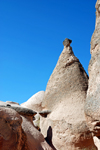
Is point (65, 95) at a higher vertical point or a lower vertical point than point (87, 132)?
higher

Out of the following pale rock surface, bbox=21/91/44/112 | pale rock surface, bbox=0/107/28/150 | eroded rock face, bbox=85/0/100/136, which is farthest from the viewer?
pale rock surface, bbox=21/91/44/112

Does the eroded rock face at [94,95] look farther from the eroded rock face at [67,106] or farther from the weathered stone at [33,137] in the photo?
the eroded rock face at [67,106]

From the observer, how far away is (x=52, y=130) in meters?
6.11

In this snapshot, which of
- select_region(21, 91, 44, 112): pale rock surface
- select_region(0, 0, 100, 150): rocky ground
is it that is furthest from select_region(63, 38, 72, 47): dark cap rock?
select_region(21, 91, 44, 112): pale rock surface

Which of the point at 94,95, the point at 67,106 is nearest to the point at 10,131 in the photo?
the point at 94,95

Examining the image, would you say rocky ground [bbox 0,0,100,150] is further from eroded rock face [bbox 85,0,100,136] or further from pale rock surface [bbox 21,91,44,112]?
pale rock surface [bbox 21,91,44,112]

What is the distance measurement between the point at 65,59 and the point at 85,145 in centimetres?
319

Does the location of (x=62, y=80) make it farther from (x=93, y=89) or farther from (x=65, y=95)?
(x=93, y=89)

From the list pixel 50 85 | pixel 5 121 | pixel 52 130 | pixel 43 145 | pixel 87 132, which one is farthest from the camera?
pixel 50 85

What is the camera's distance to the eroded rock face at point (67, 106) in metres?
5.60

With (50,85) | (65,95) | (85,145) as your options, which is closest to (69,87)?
(65,95)

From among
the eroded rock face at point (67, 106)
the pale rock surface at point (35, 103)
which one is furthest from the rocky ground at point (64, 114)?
the pale rock surface at point (35, 103)

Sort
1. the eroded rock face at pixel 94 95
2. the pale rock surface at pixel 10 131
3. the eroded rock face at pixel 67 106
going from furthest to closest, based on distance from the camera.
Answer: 1. the eroded rock face at pixel 67 106
2. the pale rock surface at pixel 10 131
3. the eroded rock face at pixel 94 95

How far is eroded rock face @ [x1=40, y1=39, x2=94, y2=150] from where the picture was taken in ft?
18.4
